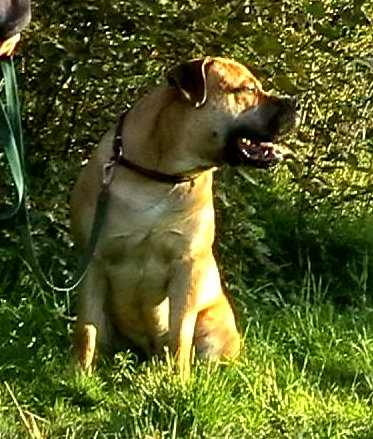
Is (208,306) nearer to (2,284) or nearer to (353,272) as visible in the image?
(2,284)

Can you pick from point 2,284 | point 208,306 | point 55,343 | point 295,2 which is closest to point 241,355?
point 208,306

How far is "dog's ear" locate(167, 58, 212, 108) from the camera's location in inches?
225

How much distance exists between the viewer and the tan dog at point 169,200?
573cm

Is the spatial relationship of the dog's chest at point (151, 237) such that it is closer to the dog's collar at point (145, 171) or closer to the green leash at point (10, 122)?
the dog's collar at point (145, 171)

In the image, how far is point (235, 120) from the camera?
5.86 meters

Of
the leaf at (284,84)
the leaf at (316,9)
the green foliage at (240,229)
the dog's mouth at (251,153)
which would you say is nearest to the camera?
the green foliage at (240,229)

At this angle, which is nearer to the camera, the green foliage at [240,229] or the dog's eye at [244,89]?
the green foliage at [240,229]

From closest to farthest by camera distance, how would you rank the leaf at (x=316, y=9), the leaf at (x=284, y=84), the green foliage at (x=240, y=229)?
the green foliage at (x=240, y=229), the leaf at (x=316, y=9), the leaf at (x=284, y=84)

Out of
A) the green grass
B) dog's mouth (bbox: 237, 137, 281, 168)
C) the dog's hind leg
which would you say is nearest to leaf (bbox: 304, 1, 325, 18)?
dog's mouth (bbox: 237, 137, 281, 168)

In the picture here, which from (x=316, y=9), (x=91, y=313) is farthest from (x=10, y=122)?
(x=316, y=9)

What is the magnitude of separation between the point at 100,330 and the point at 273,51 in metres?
1.60

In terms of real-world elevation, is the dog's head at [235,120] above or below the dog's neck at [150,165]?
above

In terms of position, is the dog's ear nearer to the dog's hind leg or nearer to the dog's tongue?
the dog's tongue

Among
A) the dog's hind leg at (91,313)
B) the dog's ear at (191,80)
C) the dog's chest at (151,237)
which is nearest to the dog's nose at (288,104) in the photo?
the dog's ear at (191,80)
